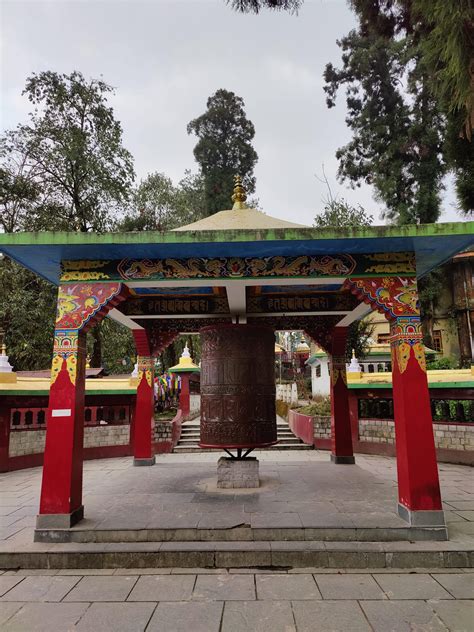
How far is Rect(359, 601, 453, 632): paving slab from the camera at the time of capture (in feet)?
10.6

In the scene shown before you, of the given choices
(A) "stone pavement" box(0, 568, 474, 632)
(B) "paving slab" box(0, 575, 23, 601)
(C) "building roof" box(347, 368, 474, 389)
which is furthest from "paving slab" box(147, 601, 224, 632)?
(C) "building roof" box(347, 368, 474, 389)

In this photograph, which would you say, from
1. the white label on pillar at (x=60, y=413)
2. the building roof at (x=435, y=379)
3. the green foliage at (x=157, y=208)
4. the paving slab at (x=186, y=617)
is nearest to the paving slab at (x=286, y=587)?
the paving slab at (x=186, y=617)

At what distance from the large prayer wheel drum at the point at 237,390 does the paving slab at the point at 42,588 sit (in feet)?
8.53

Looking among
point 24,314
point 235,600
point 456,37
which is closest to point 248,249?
point 235,600

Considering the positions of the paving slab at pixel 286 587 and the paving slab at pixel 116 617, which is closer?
the paving slab at pixel 116 617

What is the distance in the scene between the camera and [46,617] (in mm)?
3482

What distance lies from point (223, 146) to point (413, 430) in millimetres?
31324

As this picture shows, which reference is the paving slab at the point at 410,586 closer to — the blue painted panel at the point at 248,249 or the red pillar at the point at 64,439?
the red pillar at the point at 64,439

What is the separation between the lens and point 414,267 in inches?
212

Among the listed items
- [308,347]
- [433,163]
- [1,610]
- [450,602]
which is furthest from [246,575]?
[308,347]

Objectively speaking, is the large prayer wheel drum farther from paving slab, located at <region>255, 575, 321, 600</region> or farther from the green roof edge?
paving slab, located at <region>255, 575, 321, 600</region>

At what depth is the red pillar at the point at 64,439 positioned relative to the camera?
4.94 metres

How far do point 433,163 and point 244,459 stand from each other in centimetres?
2359

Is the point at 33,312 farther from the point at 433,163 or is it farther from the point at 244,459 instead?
the point at 433,163
